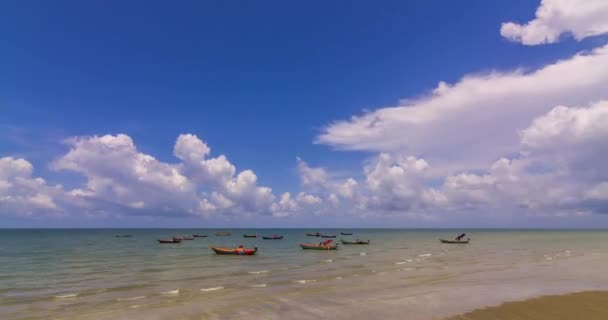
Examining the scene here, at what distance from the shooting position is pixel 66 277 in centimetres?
3112

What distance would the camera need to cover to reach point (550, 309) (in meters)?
17.4

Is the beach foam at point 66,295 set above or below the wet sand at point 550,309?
below

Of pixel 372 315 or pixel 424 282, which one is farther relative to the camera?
pixel 424 282

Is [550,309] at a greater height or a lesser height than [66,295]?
greater

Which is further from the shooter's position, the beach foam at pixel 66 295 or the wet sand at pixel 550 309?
the beach foam at pixel 66 295

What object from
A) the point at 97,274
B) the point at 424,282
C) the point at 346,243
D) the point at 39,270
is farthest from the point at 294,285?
the point at 346,243

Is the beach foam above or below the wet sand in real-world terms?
below

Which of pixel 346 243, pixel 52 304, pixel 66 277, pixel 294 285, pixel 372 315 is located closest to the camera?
pixel 372 315

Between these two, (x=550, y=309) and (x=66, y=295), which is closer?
(x=550, y=309)

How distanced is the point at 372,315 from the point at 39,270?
33549 mm

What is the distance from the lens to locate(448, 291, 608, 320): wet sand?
16000 millimetres

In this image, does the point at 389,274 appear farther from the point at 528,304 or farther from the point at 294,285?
the point at 528,304

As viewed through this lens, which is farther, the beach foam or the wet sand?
the beach foam

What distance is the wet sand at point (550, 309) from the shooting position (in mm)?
16000
